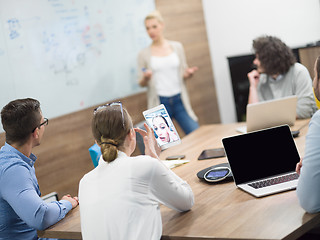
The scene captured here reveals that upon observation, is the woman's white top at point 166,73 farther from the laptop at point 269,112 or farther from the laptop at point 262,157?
the laptop at point 262,157

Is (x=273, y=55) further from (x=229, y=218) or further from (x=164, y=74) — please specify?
(x=229, y=218)

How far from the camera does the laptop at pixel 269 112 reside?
9.79 feet

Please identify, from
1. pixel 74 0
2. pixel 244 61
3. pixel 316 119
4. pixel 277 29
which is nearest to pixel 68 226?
pixel 316 119

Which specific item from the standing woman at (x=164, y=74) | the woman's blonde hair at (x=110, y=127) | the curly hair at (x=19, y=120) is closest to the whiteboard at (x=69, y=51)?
the standing woman at (x=164, y=74)

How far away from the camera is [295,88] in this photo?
3635 mm

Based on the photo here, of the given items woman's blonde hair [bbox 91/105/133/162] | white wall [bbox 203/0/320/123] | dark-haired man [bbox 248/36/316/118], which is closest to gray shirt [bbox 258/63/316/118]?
dark-haired man [bbox 248/36/316/118]

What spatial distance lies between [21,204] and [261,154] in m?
1.17

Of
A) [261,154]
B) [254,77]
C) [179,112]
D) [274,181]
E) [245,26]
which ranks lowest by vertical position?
[179,112]

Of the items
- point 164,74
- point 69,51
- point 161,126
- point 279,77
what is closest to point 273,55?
point 279,77

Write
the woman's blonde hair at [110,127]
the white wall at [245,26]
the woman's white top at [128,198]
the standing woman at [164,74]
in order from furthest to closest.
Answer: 1. the white wall at [245,26]
2. the standing woman at [164,74]
3. the woman's blonde hair at [110,127]
4. the woman's white top at [128,198]

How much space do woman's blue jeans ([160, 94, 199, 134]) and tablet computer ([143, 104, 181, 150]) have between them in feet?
7.60

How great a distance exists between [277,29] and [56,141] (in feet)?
9.86

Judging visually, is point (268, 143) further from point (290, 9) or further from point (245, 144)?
point (290, 9)

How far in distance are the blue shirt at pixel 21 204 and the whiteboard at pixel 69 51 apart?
5.54 ft
